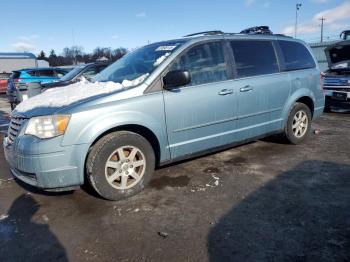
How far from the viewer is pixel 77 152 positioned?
3613 millimetres

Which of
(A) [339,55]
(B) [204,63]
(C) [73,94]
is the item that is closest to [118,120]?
(C) [73,94]

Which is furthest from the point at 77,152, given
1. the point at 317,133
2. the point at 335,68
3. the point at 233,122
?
the point at 335,68

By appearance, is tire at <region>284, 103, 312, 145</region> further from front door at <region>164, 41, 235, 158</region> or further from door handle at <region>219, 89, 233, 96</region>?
door handle at <region>219, 89, 233, 96</region>

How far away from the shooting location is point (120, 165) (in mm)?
3953

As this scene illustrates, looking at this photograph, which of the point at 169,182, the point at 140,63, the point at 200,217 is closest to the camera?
the point at 200,217

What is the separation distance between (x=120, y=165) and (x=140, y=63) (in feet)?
4.88

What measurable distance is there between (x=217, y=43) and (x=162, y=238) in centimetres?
284

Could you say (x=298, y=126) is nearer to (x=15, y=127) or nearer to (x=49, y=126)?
(x=49, y=126)

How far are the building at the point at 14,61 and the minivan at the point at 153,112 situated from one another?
3235cm

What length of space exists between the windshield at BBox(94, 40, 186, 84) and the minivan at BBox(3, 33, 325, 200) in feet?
0.07

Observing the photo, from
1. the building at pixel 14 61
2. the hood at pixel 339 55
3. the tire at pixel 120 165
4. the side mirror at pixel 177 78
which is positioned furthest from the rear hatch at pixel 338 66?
the building at pixel 14 61

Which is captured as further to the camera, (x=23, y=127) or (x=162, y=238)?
(x=23, y=127)

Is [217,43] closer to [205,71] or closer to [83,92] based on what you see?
[205,71]

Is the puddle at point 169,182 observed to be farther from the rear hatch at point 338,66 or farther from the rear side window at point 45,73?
the rear side window at point 45,73
